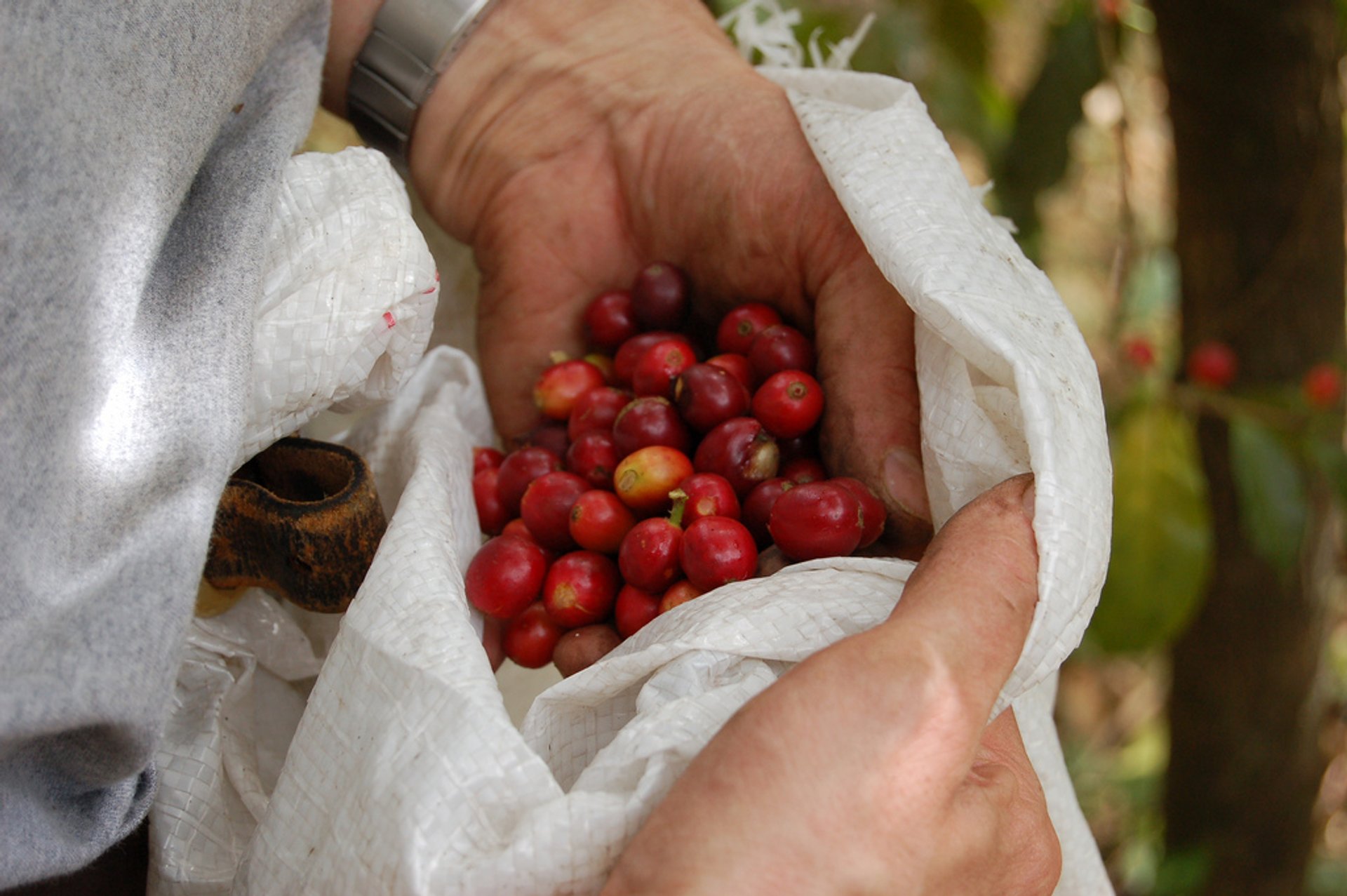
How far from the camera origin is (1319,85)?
5.76ft

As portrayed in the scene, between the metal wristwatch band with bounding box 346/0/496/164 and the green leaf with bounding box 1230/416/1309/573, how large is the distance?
1424mm

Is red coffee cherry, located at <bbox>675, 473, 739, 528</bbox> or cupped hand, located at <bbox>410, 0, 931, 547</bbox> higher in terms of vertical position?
cupped hand, located at <bbox>410, 0, 931, 547</bbox>

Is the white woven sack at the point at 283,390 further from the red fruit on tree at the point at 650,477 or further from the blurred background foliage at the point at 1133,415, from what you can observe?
the blurred background foliage at the point at 1133,415

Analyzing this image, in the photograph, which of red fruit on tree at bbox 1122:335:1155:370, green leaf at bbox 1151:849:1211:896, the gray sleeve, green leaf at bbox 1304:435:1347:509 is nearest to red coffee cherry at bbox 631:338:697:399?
the gray sleeve

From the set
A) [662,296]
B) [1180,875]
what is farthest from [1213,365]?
[662,296]

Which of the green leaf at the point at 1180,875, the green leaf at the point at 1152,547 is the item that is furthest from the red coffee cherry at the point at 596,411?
the green leaf at the point at 1180,875

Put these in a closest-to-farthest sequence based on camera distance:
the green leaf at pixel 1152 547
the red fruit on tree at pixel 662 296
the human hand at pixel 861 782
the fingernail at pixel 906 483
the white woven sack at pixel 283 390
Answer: the human hand at pixel 861 782, the white woven sack at pixel 283 390, the fingernail at pixel 906 483, the red fruit on tree at pixel 662 296, the green leaf at pixel 1152 547

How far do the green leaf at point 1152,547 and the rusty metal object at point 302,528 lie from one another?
1.28 metres

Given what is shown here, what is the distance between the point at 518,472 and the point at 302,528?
0.28m

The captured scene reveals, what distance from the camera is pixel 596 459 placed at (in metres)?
1.00

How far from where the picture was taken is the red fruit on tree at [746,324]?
106cm

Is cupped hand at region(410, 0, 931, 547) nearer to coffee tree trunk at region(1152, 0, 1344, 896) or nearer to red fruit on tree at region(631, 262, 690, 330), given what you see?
red fruit on tree at region(631, 262, 690, 330)

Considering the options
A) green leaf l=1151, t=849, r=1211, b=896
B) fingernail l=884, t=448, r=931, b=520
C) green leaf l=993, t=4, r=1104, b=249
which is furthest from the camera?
green leaf l=1151, t=849, r=1211, b=896

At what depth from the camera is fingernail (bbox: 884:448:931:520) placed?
878 millimetres
